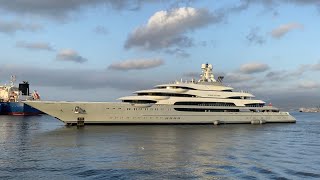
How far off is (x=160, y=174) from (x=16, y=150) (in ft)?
59.9

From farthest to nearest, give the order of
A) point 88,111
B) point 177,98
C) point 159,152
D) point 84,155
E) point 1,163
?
point 177,98, point 88,111, point 159,152, point 84,155, point 1,163

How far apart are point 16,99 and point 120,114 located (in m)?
115

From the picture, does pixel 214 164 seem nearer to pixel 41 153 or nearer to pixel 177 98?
pixel 41 153

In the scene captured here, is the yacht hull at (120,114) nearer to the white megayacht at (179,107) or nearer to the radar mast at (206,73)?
the white megayacht at (179,107)

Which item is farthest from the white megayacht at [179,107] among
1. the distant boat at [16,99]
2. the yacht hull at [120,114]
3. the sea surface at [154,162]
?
the distant boat at [16,99]

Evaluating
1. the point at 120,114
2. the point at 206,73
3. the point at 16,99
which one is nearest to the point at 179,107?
the point at 120,114

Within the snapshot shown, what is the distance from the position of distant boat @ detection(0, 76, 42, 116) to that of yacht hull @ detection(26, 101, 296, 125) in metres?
89.7

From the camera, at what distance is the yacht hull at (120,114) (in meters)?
71.4

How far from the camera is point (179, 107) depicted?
8081 cm

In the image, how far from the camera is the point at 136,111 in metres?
76.1

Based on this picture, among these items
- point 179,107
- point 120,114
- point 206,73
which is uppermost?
point 206,73

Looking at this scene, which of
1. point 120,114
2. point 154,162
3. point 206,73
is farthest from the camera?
point 206,73

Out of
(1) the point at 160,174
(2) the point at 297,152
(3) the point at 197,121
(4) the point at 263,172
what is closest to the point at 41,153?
(1) the point at 160,174

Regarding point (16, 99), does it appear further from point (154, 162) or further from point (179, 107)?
point (154, 162)
